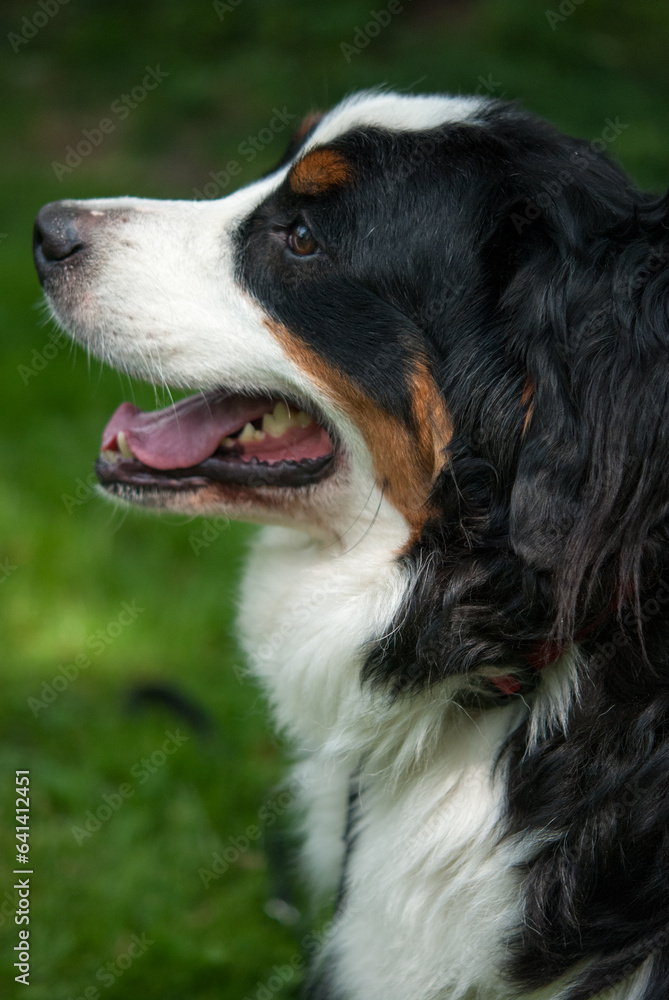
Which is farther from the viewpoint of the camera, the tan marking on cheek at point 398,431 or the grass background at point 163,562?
the grass background at point 163,562

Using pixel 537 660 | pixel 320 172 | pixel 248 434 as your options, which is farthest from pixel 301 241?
pixel 537 660

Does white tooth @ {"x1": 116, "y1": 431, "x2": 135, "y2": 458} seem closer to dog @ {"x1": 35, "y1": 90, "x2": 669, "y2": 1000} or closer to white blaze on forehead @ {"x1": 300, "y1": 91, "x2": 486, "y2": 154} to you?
dog @ {"x1": 35, "y1": 90, "x2": 669, "y2": 1000}

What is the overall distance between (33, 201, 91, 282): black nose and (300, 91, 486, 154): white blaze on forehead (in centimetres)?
57

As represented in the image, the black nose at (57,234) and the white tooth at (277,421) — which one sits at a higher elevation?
the black nose at (57,234)

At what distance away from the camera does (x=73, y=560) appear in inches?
169

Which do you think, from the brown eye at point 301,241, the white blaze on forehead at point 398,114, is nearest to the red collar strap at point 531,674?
the brown eye at point 301,241

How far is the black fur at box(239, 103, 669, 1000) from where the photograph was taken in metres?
1.83

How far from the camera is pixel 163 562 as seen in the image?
177 inches

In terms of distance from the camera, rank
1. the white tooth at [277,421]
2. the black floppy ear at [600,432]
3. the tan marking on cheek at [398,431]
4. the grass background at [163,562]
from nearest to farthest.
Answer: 1. the black floppy ear at [600,432]
2. the tan marking on cheek at [398,431]
3. the white tooth at [277,421]
4. the grass background at [163,562]

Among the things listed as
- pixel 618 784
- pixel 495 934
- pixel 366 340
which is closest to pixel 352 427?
pixel 366 340

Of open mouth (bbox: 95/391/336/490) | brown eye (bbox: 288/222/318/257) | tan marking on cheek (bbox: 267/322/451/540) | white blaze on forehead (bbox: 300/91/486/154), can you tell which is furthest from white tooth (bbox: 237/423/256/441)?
white blaze on forehead (bbox: 300/91/486/154)

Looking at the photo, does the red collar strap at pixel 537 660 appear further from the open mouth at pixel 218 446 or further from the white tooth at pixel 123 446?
the white tooth at pixel 123 446

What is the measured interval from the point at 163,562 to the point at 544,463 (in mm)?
2891

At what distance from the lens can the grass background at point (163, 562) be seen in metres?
2.88
